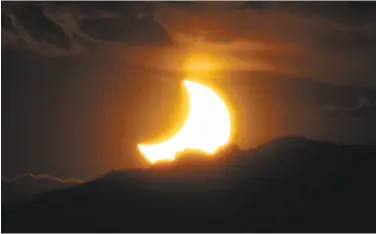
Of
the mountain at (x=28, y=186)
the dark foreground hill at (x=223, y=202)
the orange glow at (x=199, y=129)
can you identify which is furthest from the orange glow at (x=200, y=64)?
the mountain at (x=28, y=186)

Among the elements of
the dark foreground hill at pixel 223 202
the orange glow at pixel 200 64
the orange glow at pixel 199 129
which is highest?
the orange glow at pixel 200 64

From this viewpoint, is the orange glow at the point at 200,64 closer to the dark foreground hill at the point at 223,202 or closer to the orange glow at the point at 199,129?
the orange glow at the point at 199,129

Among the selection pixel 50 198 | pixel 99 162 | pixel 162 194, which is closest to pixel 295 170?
pixel 162 194

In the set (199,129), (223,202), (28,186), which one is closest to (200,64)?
(199,129)

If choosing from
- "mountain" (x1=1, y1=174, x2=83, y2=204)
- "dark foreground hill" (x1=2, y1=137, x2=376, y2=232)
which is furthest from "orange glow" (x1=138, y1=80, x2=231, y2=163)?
"mountain" (x1=1, y1=174, x2=83, y2=204)

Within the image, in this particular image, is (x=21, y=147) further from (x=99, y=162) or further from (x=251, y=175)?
(x=251, y=175)

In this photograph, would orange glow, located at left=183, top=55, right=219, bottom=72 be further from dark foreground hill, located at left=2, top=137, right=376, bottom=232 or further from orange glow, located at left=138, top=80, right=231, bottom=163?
dark foreground hill, located at left=2, top=137, right=376, bottom=232

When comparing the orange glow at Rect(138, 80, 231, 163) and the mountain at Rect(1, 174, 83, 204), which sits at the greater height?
the orange glow at Rect(138, 80, 231, 163)
